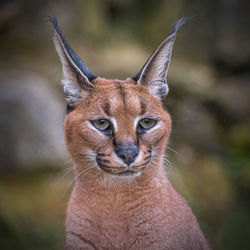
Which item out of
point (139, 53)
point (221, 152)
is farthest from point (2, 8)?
point (221, 152)

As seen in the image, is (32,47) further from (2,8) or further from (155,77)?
(155,77)

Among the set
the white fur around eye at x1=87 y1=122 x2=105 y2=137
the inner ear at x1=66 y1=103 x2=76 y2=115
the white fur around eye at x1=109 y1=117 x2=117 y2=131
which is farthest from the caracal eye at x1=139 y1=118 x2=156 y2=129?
the inner ear at x1=66 y1=103 x2=76 y2=115

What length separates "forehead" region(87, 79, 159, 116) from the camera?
15.0 feet

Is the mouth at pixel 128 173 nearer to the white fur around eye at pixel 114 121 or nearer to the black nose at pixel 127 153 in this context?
the black nose at pixel 127 153

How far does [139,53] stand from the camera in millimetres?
13266

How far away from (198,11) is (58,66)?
4121mm

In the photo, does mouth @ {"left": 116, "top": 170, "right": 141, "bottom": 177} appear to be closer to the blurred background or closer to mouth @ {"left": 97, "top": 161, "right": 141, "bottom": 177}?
mouth @ {"left": 97, "top": 161, "right": 141, "bottom": 177}

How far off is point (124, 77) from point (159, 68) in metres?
6.98

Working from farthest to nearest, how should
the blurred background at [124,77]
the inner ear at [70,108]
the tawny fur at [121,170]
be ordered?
the blurred background at [124,77]
the inner ear at [70,108]
the tawny fur at [121,170]

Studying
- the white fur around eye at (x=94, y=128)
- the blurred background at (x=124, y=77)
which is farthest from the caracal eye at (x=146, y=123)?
the blurred background at (x=124, y=77)

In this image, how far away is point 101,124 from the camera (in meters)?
4.62

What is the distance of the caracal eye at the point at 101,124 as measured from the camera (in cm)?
459

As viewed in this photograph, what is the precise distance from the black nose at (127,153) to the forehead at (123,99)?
355mm

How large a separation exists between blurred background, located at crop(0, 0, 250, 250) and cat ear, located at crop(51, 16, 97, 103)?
414 cm
